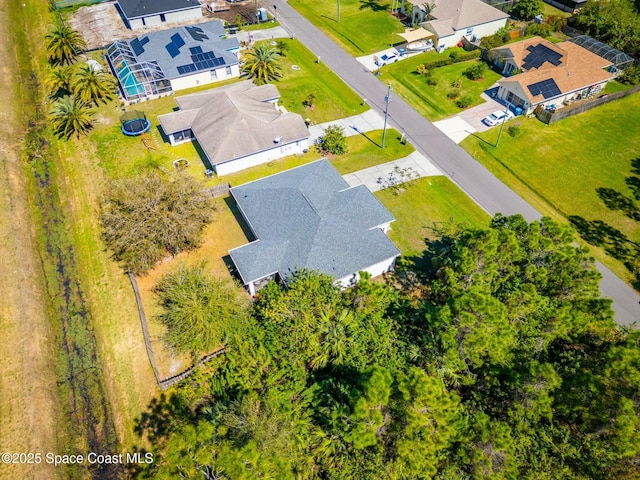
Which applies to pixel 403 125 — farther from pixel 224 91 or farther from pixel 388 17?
pixel 388 17

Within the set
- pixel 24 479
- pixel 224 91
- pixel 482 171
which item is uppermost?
pixel 224 91

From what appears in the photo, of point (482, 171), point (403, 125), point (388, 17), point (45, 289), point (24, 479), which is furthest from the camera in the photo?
point (388, 17)

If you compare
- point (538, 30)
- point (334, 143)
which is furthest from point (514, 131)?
point (538, 30)

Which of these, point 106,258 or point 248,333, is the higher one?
point 248,333

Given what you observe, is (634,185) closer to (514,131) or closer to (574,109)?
(574,109)

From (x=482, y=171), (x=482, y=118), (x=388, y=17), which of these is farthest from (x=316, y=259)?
(x=388, y=17)

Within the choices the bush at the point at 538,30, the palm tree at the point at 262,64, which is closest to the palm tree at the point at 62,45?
the palm tree at the point at 262,64

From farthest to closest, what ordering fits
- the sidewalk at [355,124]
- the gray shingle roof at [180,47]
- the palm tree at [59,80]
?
the gray shingle roof at [180,47] < the palm tree at [59,80] < the sidewalk at [355,124]

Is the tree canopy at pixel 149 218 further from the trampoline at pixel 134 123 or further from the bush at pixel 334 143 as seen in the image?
the bush at pixel 334 143
